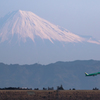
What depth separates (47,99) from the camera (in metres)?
99.4

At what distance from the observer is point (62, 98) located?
330 ft

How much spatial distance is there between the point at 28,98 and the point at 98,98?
16.8 metres

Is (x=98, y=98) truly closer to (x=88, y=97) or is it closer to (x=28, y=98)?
(x=88, y=97)

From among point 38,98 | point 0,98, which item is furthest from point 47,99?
point 0,98

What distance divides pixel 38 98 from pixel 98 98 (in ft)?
47.1

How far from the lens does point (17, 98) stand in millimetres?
99812

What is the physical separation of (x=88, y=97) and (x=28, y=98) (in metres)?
14.9

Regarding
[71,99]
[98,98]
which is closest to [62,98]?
[71,99]

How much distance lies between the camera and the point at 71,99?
100 m

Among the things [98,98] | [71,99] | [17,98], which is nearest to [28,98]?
[17,98]

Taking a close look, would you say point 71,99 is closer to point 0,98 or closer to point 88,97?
point 88,97

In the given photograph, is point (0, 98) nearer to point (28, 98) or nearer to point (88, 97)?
point (28, 98)

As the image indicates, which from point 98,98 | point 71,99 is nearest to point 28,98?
point 71,99

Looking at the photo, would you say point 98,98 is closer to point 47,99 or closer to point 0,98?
point 47,99
